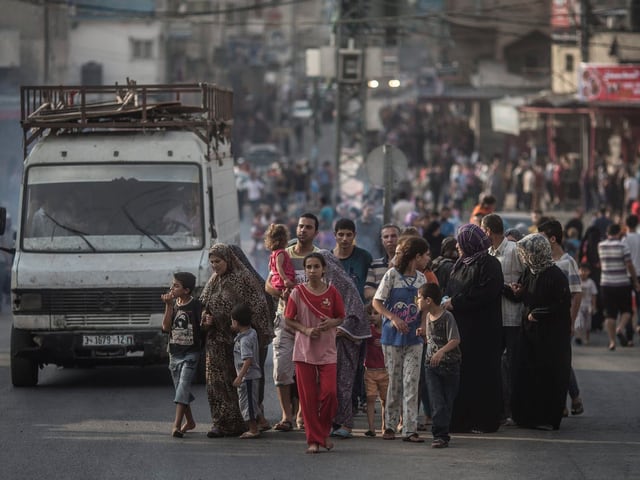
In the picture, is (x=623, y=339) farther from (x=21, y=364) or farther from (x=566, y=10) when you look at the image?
(x=566, y=10)

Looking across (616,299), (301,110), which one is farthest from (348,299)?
(301,110)

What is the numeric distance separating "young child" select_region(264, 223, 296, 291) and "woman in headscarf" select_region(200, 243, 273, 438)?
188 mm

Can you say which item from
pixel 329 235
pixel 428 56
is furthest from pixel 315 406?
pixel 428 56

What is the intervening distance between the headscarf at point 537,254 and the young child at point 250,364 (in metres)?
2.25

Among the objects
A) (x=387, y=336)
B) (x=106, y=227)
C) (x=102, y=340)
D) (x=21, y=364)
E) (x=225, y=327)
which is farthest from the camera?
(x=106, y=227)

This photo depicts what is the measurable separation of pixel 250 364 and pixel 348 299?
34.6 inches

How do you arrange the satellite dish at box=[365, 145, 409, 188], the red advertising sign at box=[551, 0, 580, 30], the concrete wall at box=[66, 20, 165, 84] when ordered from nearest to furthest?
the satellite dish at box=[365, 145, 409, 188]
the red advertising sign at box=[551, 0, 580, 30]
the concrete wall at box=[66, 20, 165, 84]

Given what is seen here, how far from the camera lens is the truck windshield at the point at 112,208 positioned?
14969 millimetres

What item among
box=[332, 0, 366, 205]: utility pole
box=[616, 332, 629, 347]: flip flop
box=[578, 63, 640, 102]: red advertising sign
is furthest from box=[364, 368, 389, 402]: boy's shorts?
box=[578, 63, 640, 102]: red advertising sign

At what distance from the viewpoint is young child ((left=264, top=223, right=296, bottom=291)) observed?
462 inches

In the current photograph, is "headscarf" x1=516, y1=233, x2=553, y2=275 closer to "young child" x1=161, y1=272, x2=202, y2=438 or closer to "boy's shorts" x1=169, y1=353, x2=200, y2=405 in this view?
"young child" x1=161, y1=272, x2=202, y2=438

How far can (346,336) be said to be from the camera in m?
11.3

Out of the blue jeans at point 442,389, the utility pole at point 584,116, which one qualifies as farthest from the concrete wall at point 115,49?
the blue jeans at point 442,389

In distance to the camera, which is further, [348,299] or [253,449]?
[348,299]
